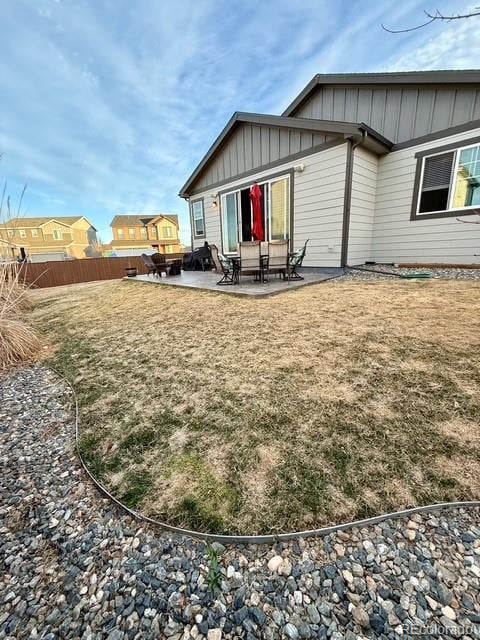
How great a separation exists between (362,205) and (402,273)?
1956 mm

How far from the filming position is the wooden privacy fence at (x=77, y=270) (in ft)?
39.3

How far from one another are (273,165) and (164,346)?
6616 millimetres

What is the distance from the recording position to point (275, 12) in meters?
5.77

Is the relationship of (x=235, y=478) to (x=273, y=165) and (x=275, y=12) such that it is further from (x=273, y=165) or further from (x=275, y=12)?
(x=275, y=12)

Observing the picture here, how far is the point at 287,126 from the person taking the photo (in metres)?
6.81

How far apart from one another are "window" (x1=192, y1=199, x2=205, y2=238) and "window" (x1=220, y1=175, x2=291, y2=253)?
4.45ft

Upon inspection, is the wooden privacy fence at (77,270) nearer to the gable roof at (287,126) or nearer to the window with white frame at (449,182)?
the gable roof at (287,126)

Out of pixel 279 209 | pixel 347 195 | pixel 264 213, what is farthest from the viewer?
pixel 264 213

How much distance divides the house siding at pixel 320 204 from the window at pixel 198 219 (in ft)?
13.3

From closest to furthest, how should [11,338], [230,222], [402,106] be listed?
[11,338] < [402,106] < [230,222]

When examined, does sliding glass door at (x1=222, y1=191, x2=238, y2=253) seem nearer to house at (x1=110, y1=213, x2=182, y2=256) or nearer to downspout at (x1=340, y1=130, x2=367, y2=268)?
downspout at (x1=340, y1=130, x2=367, y2=268)

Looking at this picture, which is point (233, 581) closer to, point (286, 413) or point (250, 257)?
point (286, 413)

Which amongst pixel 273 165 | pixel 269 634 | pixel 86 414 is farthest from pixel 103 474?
pixel 273 165

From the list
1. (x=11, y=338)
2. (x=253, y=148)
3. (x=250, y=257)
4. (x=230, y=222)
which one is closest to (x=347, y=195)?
(x=250, y=257)
